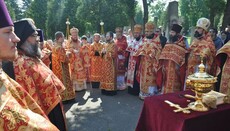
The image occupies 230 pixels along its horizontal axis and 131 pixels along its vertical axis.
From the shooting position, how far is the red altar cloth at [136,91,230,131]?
2.25 meters

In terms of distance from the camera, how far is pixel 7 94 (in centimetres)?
114

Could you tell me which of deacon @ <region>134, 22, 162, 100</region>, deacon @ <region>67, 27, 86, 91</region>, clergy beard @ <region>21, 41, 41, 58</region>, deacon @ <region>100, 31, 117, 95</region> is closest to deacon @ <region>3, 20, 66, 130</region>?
clergy beard @ <region>21, 41, 41, 58</region>

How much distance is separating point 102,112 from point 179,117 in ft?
11.5

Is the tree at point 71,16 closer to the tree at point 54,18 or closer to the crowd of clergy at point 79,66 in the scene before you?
the tree at point 54,18

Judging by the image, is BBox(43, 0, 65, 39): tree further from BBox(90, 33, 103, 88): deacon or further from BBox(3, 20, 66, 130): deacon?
BBox(3, 20, 66, 130): deacon

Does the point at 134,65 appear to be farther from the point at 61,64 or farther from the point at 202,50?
the point at 202,50

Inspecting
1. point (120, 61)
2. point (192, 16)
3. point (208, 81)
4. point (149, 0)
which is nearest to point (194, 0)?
point (192, 16)

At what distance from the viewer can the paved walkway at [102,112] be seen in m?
4.72

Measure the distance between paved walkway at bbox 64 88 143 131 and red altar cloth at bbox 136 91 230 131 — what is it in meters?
1.80

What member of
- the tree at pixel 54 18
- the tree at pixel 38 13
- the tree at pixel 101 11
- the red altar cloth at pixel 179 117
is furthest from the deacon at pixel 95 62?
the tree at pixel 38 13

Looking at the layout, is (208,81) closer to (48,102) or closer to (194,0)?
(48,102)

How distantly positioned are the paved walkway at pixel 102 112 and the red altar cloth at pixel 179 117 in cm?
180

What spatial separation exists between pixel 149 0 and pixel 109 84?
10584 millimetres

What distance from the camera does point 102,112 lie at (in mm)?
5578
